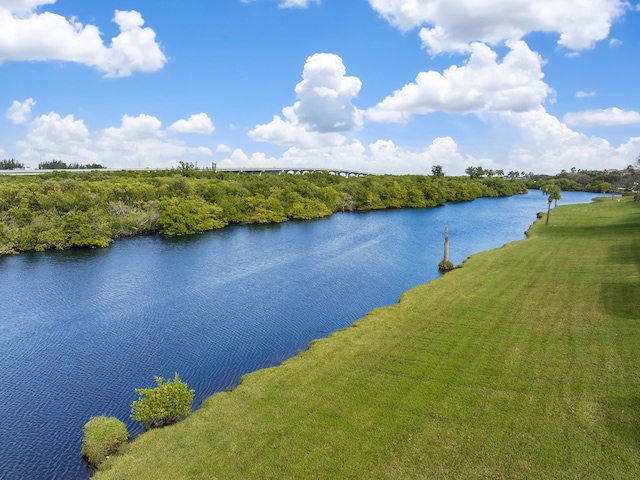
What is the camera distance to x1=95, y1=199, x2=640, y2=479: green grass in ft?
40.9

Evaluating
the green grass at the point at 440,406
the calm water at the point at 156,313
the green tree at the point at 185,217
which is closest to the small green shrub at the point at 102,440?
the calm water at the point at 156,313

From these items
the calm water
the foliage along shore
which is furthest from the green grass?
the foliage along shore

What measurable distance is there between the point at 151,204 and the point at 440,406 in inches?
3001

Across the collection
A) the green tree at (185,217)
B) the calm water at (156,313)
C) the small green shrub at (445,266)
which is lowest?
the calm water at (156,313)

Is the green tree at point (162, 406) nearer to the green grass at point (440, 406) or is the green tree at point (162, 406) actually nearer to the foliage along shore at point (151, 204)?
the green grass at point (440, 406)

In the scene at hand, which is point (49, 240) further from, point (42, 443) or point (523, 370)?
point (523, 370)

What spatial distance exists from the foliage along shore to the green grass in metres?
56.5

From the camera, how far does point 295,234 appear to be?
7631cm

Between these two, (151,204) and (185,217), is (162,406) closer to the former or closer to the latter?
(185,217)

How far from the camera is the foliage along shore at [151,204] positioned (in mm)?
63531

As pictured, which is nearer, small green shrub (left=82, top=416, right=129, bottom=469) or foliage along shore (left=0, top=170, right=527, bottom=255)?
small green shrub (left=82, top=416, right=129, bottom=469)

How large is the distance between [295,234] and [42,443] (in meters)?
59.9

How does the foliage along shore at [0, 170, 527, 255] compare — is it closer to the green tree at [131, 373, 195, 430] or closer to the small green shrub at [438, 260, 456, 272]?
the small green shrub at [438, 260, 456, 272]

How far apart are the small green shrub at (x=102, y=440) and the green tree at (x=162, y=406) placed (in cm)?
75
